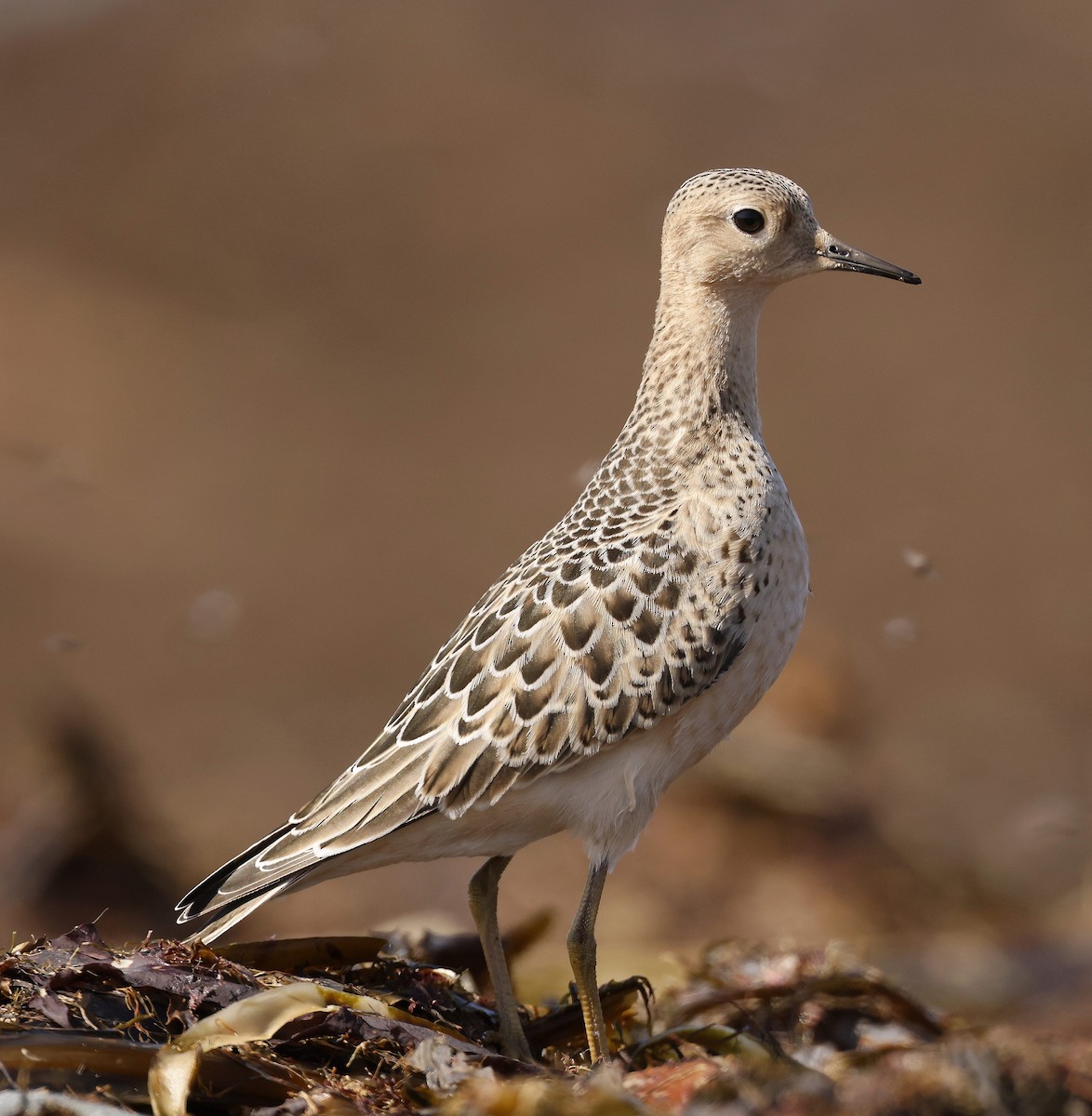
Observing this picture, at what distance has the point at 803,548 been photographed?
599cm

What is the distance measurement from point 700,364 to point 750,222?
634 mm

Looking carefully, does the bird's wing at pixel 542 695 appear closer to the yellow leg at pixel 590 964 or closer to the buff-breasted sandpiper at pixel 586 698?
the buff-breasted sandpiper at pixel 586 698

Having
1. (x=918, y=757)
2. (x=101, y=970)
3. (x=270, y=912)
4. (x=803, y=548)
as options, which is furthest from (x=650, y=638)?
(x=918, y=757)

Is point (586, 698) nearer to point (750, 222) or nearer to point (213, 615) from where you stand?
point (750, 222)

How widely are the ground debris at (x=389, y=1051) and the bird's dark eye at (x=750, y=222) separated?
3031mm

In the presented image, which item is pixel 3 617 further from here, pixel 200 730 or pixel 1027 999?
pixel 1027 999

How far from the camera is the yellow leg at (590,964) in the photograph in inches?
212

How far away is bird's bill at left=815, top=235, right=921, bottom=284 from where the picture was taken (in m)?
6.49

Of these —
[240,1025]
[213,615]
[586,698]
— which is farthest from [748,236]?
[213,615]

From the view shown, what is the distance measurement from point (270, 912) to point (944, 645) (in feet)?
30.8

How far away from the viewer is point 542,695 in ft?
18.5

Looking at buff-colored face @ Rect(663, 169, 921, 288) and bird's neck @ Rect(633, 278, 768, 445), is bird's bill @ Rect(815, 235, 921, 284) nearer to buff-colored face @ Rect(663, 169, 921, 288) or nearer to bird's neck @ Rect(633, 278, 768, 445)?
buff-colored face @ Rect(663, 169, 921, 288)

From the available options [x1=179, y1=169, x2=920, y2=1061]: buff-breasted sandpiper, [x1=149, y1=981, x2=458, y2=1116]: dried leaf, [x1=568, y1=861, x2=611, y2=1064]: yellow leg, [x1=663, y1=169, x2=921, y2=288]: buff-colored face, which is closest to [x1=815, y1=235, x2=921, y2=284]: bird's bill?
[x1=663, y1=169, x2=921, y2=288]: buff-colored face

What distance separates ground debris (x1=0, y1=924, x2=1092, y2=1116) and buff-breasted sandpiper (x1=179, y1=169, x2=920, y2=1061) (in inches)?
16.4
